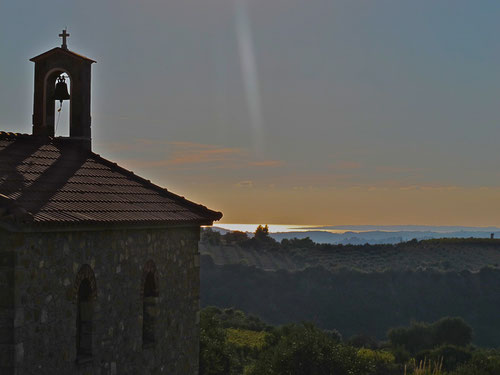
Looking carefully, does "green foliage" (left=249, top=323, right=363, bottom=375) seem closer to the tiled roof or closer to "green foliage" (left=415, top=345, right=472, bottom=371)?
"green foliage" (left=415, top=345, right=472, bottom=371)

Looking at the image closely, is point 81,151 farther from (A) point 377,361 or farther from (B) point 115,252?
(A) point 377,361

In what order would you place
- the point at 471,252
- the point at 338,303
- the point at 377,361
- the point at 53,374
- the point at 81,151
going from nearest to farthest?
the point at 53,374 < the point at 81,151 < the point at 377,361 < the point at 338,303 < the point at 471,252

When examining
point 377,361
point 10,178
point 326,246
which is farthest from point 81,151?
point 326,246

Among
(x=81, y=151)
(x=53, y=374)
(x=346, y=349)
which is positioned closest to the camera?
(x=53, y=374)

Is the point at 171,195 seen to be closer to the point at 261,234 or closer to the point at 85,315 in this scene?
the point at 85,315

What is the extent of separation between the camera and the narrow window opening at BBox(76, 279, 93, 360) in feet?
36.2

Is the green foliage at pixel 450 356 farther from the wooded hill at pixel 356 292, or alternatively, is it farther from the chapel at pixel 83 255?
the wooded hill at pixel 356 292

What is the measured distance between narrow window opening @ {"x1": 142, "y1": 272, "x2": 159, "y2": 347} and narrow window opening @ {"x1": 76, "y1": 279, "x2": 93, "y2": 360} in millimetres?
1827

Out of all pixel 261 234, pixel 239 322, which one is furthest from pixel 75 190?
pixel 261 234

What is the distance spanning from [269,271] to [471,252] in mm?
22920

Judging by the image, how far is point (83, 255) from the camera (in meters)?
10.9

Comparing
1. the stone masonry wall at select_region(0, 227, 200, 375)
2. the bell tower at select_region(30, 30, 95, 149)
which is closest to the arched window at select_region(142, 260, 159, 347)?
the stone masonry wall at select_region(0, 227, 200, 375)

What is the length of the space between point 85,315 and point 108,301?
1.56 feet

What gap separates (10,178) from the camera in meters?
11.1
